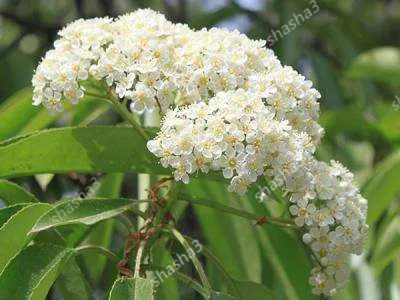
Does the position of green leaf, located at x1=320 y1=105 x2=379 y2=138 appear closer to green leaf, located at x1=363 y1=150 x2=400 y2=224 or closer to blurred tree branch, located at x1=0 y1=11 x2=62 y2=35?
green leaf, located at x1=363 y1=150 x2=400 y2=224

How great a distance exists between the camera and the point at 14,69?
10.7 feet

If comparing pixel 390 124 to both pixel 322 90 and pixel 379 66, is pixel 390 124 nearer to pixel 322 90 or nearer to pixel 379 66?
pixel 379 66

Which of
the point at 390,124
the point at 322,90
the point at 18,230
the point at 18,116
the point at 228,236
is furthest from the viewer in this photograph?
the point at 322,90

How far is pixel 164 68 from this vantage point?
1.70 metres

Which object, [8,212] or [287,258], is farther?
[287,258]

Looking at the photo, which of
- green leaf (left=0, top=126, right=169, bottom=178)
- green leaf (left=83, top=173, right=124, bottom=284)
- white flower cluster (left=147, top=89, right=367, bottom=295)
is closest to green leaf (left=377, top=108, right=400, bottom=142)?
green leaf (left=83, top=173, right=124, bottom=284)

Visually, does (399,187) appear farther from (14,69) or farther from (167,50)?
(14,69)

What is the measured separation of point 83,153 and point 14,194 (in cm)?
16

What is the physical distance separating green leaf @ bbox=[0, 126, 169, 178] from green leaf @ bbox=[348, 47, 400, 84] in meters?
1.61

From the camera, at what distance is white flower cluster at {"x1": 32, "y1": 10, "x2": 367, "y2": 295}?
1586mm

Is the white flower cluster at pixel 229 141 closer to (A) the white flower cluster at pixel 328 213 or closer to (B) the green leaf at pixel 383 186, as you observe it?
(A) the white flower cluster at pixel 328 213

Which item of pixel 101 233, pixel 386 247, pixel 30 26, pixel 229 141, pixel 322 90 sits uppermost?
pixel 30 26

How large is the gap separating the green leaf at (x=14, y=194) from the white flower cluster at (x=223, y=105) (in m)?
0.18

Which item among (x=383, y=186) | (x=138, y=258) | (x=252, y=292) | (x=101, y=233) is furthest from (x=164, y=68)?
(x=383, y=186)
